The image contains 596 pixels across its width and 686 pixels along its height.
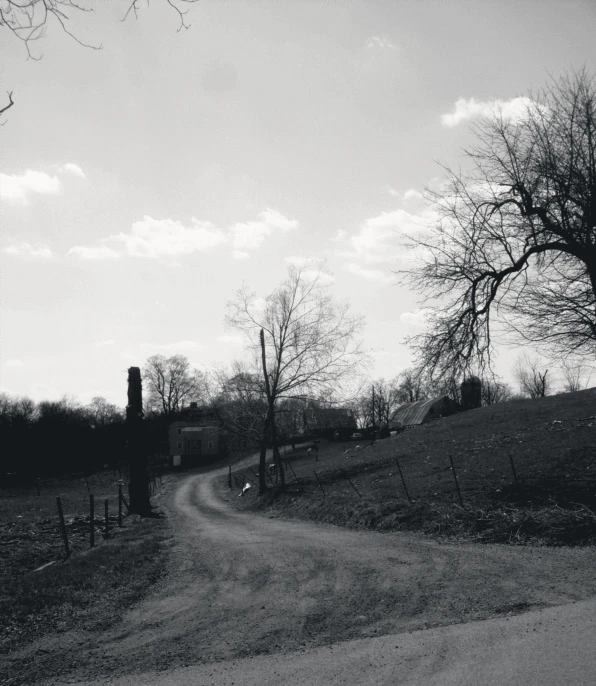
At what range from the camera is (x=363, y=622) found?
22.0 feet

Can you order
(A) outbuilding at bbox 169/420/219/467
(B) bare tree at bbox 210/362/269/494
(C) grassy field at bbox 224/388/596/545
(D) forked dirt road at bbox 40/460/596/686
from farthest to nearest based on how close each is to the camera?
(A) outbuilding at bbox 169/420/219/467, (B) bare tree at bbox 210/362/269/494, (C) grassy field at bbox 224/388/596/545, (D) forked dirt road at bbox 40/460/596/686

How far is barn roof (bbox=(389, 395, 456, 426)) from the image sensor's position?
66875 mm

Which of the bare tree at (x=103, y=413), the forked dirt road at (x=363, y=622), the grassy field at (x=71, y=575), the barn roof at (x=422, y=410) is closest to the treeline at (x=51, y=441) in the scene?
the bare tree at (x=103, y=413)

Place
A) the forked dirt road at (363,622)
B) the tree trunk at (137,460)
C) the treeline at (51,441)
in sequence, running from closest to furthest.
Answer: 1. the forked dirt road at (363,622)
2. the tree trunk at (137,460)
3. the treeline at (51,441)

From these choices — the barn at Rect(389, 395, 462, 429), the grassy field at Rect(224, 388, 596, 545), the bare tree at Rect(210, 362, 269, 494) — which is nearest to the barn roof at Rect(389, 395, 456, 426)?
the barn at Rect(389, 395, 462, 429)

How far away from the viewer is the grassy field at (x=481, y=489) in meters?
12.5

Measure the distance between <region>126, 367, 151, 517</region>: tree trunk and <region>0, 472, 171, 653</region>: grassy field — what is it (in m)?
4.27

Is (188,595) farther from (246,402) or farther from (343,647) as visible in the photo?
(246,402)

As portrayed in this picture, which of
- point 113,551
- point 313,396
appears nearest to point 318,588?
point 113,551

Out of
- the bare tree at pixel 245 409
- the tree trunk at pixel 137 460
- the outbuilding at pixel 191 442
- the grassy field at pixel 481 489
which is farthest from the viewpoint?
the outbuilding at pixel 191 442

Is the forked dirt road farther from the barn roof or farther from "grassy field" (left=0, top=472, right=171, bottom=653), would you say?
the barn roof

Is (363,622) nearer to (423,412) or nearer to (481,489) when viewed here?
(481,489)

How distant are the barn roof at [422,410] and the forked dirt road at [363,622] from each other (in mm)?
56666

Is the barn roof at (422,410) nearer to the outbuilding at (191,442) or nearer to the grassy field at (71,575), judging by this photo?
the outbuilding at (191,442)
